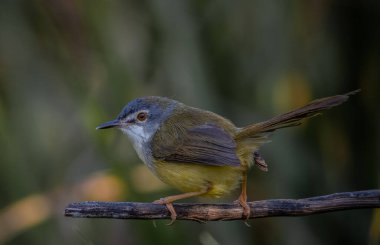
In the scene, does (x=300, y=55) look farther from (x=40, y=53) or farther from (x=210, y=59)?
(x=40, y=53)

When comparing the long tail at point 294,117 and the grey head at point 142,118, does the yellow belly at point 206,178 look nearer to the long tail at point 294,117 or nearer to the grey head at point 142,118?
the long tail at point 294,117

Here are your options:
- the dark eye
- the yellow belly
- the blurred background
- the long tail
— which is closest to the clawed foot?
the yellow belly

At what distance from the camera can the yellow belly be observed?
4223 millimetres

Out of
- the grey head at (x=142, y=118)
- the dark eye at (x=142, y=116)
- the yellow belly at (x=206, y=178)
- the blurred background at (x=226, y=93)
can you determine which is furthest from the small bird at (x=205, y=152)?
the blurred background at (x=226, y=93)

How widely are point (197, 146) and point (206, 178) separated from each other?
21 cm

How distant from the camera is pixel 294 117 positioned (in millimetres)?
3932

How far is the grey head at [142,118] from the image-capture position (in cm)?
487

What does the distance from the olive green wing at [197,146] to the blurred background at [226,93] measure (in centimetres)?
91

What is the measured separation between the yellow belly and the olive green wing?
0.18 feet

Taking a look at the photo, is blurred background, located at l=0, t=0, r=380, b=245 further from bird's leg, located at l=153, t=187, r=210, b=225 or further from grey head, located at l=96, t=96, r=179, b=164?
bird's leg, located at l=153, t=187, r=210, b=225

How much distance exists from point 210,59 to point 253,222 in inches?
54.3

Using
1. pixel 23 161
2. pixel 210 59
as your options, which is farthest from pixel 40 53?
pixel 210 59

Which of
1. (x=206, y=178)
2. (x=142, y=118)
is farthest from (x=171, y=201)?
(x=142, y=118)

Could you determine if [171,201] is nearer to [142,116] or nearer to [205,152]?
[205,152]
